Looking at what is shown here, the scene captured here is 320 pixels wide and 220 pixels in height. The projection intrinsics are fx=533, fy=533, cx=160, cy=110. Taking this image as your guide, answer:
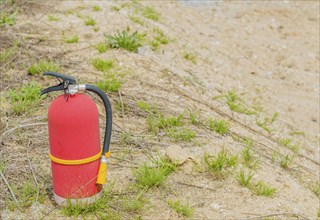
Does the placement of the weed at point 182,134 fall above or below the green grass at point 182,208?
above

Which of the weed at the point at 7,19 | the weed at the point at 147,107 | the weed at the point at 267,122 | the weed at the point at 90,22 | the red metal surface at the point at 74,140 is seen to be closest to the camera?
the red metal surface at the point at 74,140

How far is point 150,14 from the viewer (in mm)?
7473

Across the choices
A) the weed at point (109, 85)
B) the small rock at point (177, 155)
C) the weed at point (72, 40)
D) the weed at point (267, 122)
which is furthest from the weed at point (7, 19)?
the small rock at point (177, 155)

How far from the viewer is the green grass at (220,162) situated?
13.1ft

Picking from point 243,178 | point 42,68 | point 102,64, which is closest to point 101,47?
point 102,64

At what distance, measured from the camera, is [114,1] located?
7.52 meters

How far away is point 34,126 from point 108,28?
7.73ft

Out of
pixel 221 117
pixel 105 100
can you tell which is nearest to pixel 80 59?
pixel 221 117

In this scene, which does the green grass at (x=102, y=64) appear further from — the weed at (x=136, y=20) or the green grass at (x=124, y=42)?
the weed at (x=136, y=20)

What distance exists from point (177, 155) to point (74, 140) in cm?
102

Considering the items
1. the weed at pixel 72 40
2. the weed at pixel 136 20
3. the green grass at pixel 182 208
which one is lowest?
the green grass at pixel 182 208

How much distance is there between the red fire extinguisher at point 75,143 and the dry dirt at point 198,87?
24 cm

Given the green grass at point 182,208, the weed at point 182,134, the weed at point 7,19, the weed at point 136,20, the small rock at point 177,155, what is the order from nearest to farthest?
the green grass at point 182,208 → the small rock at point 177,155 → the weed at point 182,134 → the weed at point 7,19 → the weed at point 136,20

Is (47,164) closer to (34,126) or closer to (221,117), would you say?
(34,126)
